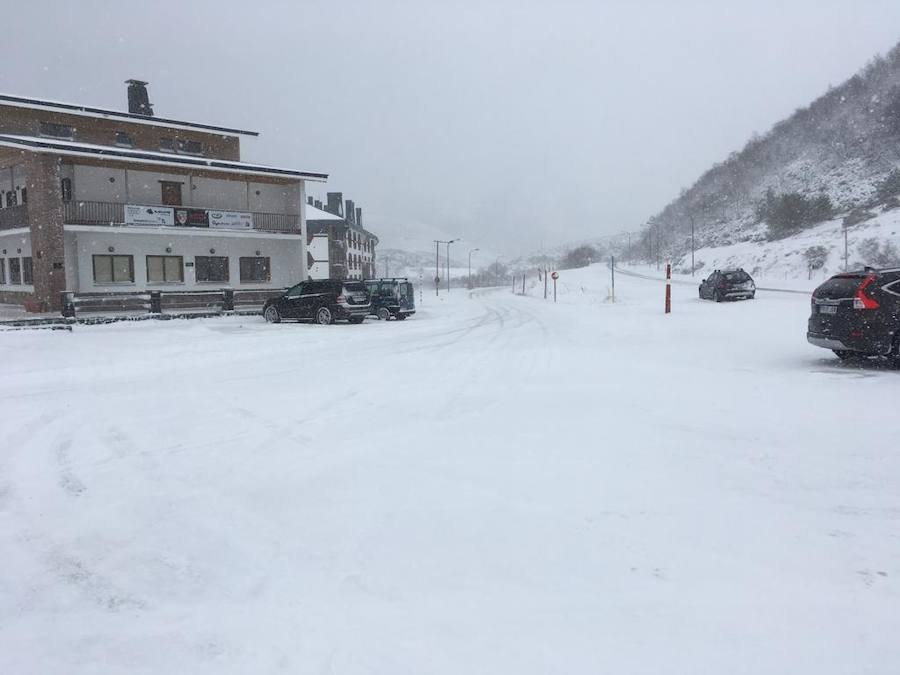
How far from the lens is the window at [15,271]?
2790cm

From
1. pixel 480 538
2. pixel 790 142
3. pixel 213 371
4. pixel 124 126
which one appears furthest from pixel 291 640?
pixel 790 142

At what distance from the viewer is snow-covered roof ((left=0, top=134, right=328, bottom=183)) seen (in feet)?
77.6

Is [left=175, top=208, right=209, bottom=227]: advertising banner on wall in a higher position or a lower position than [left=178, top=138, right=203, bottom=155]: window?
lower

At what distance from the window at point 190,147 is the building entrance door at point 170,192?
16.2 feet

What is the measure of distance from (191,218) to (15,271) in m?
8.55

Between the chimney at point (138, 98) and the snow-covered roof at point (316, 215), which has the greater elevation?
the chimney at point (138, 98)

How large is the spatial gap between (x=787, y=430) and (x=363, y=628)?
5.11 meters

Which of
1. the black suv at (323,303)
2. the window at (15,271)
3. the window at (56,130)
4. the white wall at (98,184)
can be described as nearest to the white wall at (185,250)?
the white wall at (98,184)

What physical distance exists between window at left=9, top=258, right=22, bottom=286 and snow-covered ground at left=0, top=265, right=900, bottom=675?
23.5m

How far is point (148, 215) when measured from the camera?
1073 inches

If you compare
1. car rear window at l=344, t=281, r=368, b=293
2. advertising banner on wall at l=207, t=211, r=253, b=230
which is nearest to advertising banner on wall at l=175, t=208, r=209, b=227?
advertising banner on wall at l=207, t=211, r=253, b=230

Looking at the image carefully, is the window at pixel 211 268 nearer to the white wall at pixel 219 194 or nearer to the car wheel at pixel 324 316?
the white wall at pixel 219 194

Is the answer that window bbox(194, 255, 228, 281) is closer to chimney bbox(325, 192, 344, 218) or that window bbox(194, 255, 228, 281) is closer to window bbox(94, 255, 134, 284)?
window bbox(94, 255, 134, 284)

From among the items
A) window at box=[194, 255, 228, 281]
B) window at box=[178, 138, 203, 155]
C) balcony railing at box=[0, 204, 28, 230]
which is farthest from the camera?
window at box=[178, 138, 203, 155]
